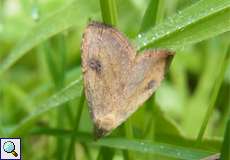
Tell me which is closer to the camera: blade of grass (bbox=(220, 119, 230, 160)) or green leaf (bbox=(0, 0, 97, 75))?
blade of grass (bbox=(220, 119, 230, 160))

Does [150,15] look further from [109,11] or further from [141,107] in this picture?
[141,107]

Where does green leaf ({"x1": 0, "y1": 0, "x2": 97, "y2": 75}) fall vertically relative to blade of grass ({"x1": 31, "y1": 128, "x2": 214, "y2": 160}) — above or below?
above

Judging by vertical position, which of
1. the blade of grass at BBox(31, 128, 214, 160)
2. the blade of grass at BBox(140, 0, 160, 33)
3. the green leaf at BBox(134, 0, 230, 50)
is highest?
the blade of grass at BBox(140, 0, 160, 33)

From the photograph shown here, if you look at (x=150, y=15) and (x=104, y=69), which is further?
(x=150, y=15)

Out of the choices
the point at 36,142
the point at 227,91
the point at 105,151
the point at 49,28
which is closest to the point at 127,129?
the point at 105,151

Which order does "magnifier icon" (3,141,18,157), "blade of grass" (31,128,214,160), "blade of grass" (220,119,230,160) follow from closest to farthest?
"blade of grass" (220,119,230,160) < "blade of grass" (31,128,214,160) < "magnifier icon" (3,141,18,157)

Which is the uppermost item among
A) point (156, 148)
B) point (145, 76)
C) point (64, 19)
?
point (64, 19)

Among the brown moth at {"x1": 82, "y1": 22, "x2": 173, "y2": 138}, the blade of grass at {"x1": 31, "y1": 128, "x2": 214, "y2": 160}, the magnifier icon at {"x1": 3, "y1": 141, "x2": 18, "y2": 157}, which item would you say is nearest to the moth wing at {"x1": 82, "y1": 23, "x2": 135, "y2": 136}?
the brown moth at {"x1": 82, "y1": 22, "x2": 173, "y2": 138}

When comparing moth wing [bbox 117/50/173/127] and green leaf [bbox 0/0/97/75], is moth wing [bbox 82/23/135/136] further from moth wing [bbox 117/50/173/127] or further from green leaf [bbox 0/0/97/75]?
green leaf [bbox 0/0/97/75]

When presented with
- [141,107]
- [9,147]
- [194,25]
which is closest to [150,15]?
[194,25]
